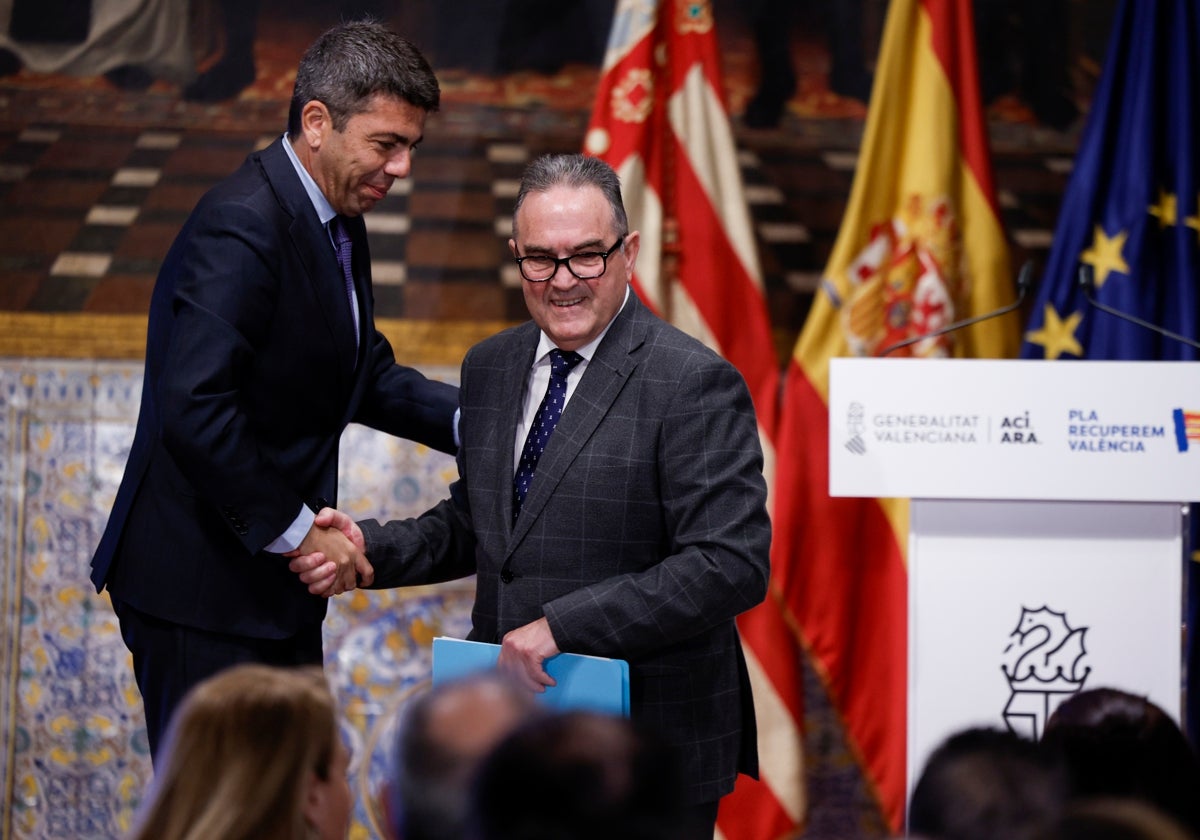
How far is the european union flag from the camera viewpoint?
385cm

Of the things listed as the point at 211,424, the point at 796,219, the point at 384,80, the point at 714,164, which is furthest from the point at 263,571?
the point at 796,219

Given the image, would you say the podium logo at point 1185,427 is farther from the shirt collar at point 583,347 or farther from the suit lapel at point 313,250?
the suit lapel at point 313,250

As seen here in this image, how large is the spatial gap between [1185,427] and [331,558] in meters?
1.94

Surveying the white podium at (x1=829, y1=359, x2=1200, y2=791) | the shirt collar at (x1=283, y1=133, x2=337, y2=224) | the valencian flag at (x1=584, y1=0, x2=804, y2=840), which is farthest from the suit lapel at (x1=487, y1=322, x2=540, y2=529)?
the valencian flag at (x1=584, y1=0, x2=804, y2=840)

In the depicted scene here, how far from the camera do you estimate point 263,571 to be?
109 inches

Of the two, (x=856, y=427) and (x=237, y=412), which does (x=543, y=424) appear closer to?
(x=237, y=412)

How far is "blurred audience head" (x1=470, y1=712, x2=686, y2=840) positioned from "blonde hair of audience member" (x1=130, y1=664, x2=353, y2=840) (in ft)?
1.27

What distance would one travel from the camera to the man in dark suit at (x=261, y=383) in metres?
2.63

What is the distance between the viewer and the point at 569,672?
7.93 feet

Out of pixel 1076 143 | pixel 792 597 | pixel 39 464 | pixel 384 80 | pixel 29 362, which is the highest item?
pixel 1076 143

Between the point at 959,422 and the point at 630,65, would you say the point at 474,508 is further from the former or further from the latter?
the point at 630,65

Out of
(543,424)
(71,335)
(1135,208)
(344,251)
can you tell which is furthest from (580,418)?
(71,335)

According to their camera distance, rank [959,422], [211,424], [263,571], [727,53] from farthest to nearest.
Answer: [727,53], [959,422], [263,571], [211,424]

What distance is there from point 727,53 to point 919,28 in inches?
25.5
